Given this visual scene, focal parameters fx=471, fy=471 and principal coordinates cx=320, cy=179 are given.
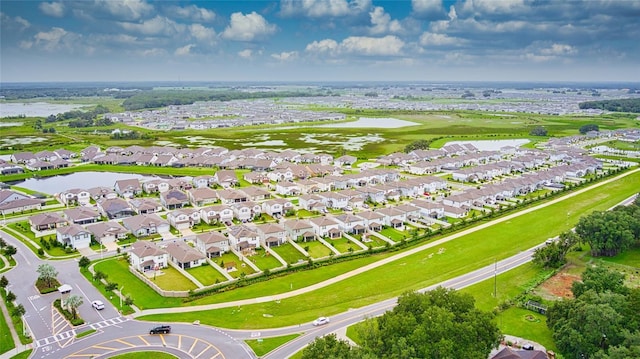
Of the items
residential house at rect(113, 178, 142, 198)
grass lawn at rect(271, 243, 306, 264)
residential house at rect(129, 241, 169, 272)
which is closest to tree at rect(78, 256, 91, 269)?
residential house at rect(129, 241, 169, 272)

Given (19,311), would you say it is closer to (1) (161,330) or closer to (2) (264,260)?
(1) (161,330)

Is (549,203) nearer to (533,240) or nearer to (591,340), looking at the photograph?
(533,240)

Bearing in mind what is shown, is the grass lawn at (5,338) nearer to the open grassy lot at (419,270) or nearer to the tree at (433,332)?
the open grassy lot at (419,270)

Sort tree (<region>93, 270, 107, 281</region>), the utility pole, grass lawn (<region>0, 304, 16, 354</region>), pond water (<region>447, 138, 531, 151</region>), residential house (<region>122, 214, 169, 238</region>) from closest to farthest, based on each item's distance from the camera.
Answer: grass lawn (<region>0, 304, 16, 354</region>), the utility pole, tree (<region>93, 270, 107, 281</region>), residential house (<region>122, 214, 169, 238</region>), pond water (<region>447, 138, 531, 151</region>)

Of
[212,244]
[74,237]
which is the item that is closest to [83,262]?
[74,237]

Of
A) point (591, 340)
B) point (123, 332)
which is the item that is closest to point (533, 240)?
point (591, 340)

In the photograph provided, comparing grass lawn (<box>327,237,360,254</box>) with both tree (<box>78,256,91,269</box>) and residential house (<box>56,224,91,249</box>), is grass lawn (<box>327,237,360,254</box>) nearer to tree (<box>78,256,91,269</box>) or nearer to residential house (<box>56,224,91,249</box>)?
tree (<box>78,256,91,269</box>)

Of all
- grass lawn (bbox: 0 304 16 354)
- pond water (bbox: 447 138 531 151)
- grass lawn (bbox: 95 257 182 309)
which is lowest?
grass lawn (bbox: 95 257 182 309)
